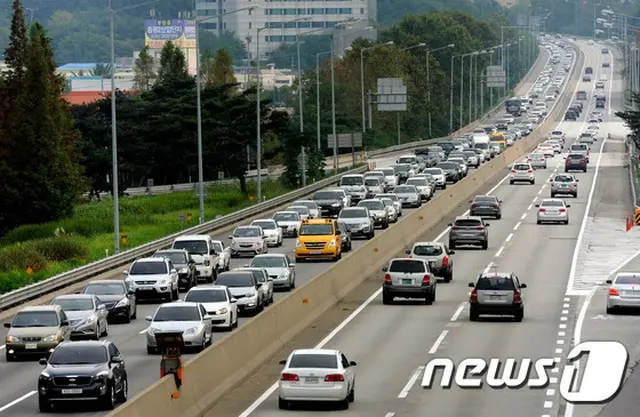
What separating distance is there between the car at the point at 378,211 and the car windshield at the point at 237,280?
31231 mm

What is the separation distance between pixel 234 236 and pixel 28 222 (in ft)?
104

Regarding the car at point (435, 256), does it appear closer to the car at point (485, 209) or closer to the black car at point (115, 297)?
the black car at point (115, 297)

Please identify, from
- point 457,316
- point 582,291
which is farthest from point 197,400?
point 582,291

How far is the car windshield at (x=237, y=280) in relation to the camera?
51562 millimetres

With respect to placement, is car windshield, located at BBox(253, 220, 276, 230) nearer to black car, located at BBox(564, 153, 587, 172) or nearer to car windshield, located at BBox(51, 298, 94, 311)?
car windshield, located at BBox(51, 298, 94, 311)

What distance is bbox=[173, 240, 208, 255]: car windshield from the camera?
6281cm

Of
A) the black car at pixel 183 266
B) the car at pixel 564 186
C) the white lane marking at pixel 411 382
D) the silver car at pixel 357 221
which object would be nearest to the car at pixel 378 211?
the silver car at pixel 357 221

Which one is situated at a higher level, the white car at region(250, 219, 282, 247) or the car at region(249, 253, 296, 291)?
the car at region(249, 253, 296, 291)

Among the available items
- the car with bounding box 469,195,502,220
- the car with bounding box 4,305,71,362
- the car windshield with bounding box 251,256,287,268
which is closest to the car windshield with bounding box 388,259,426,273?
the car windshield with bounding box 251,256,287,268

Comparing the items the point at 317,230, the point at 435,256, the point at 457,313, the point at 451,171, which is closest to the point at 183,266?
the point at 435,256

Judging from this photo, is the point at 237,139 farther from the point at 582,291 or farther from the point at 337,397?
the point at 337,397

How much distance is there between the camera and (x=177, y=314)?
142ft

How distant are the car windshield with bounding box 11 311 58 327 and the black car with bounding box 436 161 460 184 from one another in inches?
2781

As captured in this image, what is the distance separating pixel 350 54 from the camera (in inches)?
7820
